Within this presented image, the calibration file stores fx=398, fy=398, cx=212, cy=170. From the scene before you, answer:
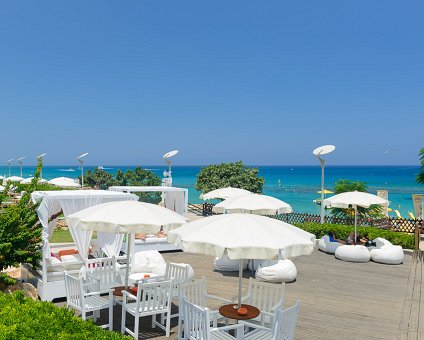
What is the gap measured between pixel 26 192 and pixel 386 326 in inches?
293

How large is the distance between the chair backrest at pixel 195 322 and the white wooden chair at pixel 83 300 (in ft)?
5.27

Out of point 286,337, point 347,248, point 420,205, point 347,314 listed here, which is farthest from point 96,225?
point 420,205

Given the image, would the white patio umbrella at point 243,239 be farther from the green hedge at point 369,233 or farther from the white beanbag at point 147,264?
the green hedge at point 369,233

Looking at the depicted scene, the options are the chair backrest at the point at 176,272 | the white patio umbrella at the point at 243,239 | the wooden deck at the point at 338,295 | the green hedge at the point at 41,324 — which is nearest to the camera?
the green hedge at the point at 41,324

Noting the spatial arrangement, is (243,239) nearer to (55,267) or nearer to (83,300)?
(83,300)

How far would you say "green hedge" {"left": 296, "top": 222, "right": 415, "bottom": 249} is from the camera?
13750mm

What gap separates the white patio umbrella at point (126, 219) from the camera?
595 centimetres

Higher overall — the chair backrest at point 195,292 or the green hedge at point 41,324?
the green hedge at point 41,324

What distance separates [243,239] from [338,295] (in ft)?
16.6

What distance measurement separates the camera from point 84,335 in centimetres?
349

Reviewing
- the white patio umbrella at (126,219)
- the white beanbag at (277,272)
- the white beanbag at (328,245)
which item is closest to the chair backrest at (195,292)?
the white patio umbrella at (126,219)

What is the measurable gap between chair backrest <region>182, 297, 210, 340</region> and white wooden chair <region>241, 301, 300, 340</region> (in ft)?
1.94

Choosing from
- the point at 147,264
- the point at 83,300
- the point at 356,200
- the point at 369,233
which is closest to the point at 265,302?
the point at 83,300

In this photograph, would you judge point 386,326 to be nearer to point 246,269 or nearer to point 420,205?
point 246,269
